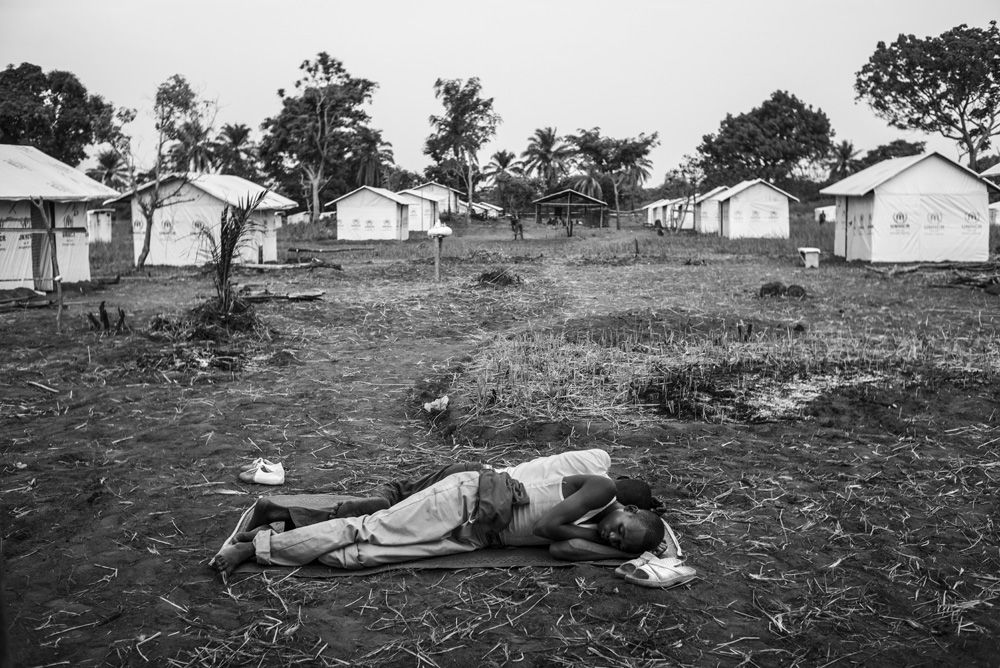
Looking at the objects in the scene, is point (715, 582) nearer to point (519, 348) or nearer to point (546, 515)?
point (546, 515)

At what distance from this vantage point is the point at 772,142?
65438mm

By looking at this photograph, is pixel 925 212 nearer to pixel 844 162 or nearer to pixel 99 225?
pixel 99 225

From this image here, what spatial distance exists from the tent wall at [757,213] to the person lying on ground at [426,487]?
130 feet

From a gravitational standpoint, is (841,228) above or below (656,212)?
below

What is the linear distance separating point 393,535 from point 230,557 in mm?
819

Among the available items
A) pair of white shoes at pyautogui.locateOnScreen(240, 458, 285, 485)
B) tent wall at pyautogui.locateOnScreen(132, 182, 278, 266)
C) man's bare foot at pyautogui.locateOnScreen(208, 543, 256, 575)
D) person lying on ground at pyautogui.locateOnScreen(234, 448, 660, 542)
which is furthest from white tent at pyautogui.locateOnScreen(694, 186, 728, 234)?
man's bare foot at pyautogui.locateOnScreen(208, 543, 256, 575)

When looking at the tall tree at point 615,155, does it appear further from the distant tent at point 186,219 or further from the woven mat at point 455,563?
the woven mat at point 455,563

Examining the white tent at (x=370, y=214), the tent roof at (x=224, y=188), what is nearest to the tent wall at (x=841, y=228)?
the tent roof at (x=224, y=188)

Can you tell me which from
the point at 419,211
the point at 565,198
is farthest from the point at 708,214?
the point at 419,211

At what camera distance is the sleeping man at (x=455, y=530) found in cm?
434

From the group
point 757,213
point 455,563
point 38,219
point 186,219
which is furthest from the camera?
point 757,213

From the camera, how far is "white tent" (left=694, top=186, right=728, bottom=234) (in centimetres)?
4507

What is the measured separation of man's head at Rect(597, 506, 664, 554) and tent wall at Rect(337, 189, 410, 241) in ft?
129

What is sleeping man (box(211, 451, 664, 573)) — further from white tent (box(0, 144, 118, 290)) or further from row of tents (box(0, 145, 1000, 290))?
white tent (box(0, 144, 118, 290))
